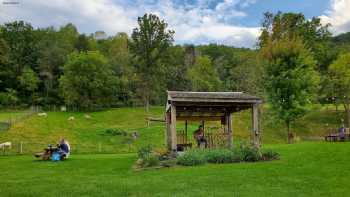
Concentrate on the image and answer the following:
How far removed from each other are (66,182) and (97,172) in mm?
2333

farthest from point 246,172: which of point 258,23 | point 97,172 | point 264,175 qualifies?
point 258,23

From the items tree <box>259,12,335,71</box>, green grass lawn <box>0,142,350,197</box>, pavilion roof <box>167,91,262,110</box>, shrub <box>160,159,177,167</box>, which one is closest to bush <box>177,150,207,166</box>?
shrub <box>160,159,177,167</box>

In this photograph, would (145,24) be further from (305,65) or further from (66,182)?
(66,182)

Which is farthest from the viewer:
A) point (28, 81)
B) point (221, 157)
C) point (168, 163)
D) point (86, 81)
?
point (28, 81)

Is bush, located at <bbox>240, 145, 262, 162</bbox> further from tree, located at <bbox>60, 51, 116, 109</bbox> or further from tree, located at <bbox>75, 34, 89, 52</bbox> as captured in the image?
tree, located at <bbox>75, 34, 89, 52</bbox>

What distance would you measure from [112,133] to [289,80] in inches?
700

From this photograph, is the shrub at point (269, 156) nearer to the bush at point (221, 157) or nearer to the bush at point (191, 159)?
the bush at point (221, 157)

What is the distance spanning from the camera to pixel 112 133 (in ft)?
124

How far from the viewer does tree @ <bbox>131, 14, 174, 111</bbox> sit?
2148 inches

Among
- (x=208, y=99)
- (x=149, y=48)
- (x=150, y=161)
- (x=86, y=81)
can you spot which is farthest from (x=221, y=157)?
(x=86, y=81)

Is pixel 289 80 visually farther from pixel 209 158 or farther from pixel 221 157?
pixel 209 158

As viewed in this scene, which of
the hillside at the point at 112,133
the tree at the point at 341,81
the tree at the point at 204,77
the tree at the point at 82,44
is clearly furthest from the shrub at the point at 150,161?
the tree at the point at 82,44

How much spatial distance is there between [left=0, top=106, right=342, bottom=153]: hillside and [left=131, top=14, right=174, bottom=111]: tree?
16.3 ft

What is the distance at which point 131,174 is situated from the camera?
12.7 meters
